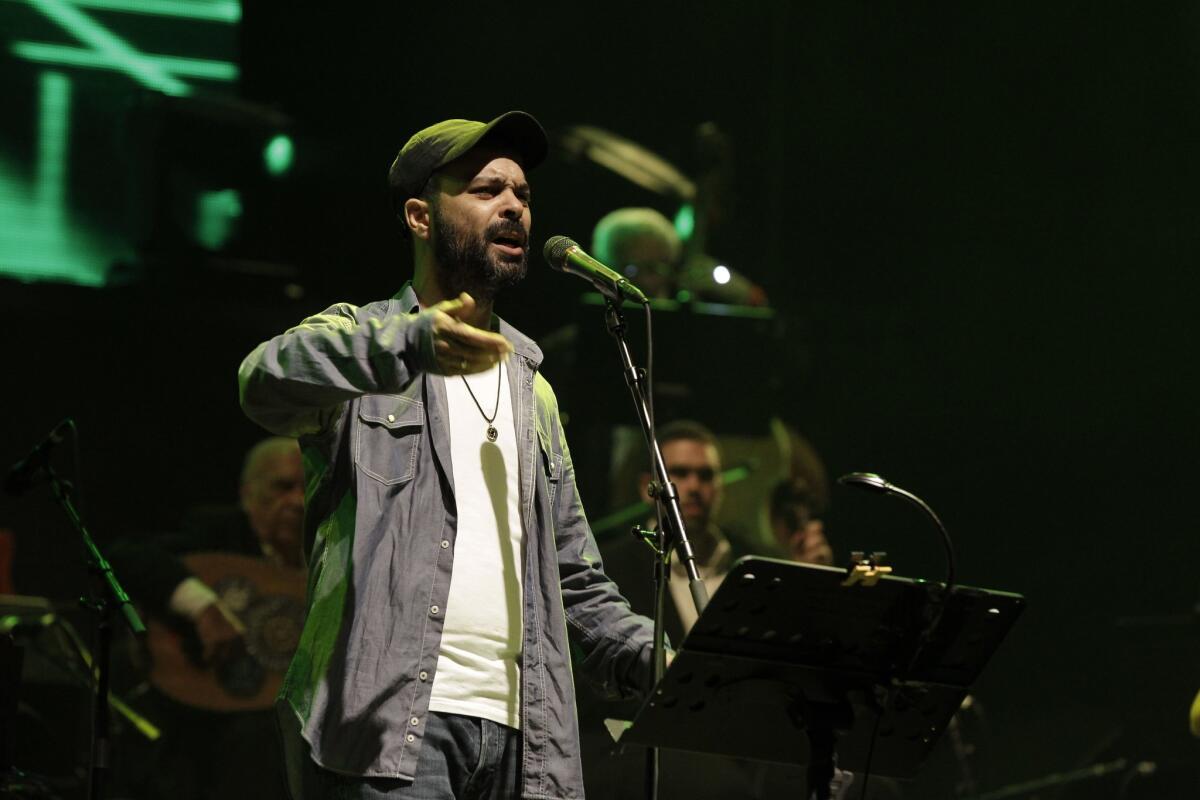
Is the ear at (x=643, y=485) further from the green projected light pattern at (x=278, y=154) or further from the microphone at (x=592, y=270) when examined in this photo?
the microphone at (x=592, y=270)

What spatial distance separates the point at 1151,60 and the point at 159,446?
4.85 metres

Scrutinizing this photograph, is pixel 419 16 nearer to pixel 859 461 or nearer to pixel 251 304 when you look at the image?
pixel 251 304

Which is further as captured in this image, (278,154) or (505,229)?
(278,154)

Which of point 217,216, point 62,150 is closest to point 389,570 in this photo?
point 217,216

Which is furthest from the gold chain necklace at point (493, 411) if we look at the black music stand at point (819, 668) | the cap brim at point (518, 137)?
the black music stand at point (819, 668)

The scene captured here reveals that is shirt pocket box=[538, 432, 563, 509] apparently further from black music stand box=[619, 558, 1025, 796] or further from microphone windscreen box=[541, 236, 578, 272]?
black music stand box=[619, 558, 1025, 796]

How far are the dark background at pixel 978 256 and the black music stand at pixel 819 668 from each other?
3.41 meters

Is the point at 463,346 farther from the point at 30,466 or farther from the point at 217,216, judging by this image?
the point at 217,216

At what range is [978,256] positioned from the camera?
6277 millimetres

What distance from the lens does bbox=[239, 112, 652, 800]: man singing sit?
203cm

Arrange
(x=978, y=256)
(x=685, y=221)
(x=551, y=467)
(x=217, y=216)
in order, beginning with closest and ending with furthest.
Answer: (x=551, y=467), (x=217, y=216), (x=685, y=221), (x=978, y=256)

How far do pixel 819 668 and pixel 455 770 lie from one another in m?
0.61

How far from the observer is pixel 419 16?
5535mm

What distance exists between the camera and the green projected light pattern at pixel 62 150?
16.0ft
